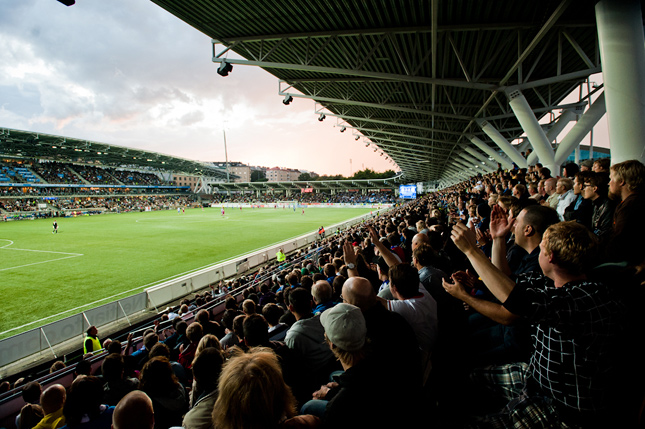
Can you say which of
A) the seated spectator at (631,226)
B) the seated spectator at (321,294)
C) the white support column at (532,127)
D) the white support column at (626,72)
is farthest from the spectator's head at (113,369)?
the white support column at (532,127)

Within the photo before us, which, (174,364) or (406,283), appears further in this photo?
(174,364)

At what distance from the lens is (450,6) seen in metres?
6.64

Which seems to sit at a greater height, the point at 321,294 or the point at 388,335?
the point at 388,335

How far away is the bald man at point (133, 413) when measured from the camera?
1732mm

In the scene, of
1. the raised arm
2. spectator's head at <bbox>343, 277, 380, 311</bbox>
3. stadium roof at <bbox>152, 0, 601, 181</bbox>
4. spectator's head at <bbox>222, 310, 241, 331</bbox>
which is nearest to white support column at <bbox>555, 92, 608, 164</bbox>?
stadium roof at <bbox>152, 0, 601, 181</bbox>

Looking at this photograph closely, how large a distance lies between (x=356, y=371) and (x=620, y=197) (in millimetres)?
3189

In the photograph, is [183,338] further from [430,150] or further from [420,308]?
[430,150]

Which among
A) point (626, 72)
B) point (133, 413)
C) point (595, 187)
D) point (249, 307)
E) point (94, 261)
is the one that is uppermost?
point (626, 72)

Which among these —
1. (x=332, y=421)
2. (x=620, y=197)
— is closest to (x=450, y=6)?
(x=620, y=197)

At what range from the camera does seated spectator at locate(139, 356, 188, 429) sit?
2480 millimetres

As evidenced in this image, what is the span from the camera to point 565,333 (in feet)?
4.92

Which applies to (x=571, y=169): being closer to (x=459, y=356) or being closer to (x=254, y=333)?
(x=459, y=356)

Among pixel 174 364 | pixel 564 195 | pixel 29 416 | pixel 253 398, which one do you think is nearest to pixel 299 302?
pixel 253 398

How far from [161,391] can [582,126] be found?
1307 centimetres
